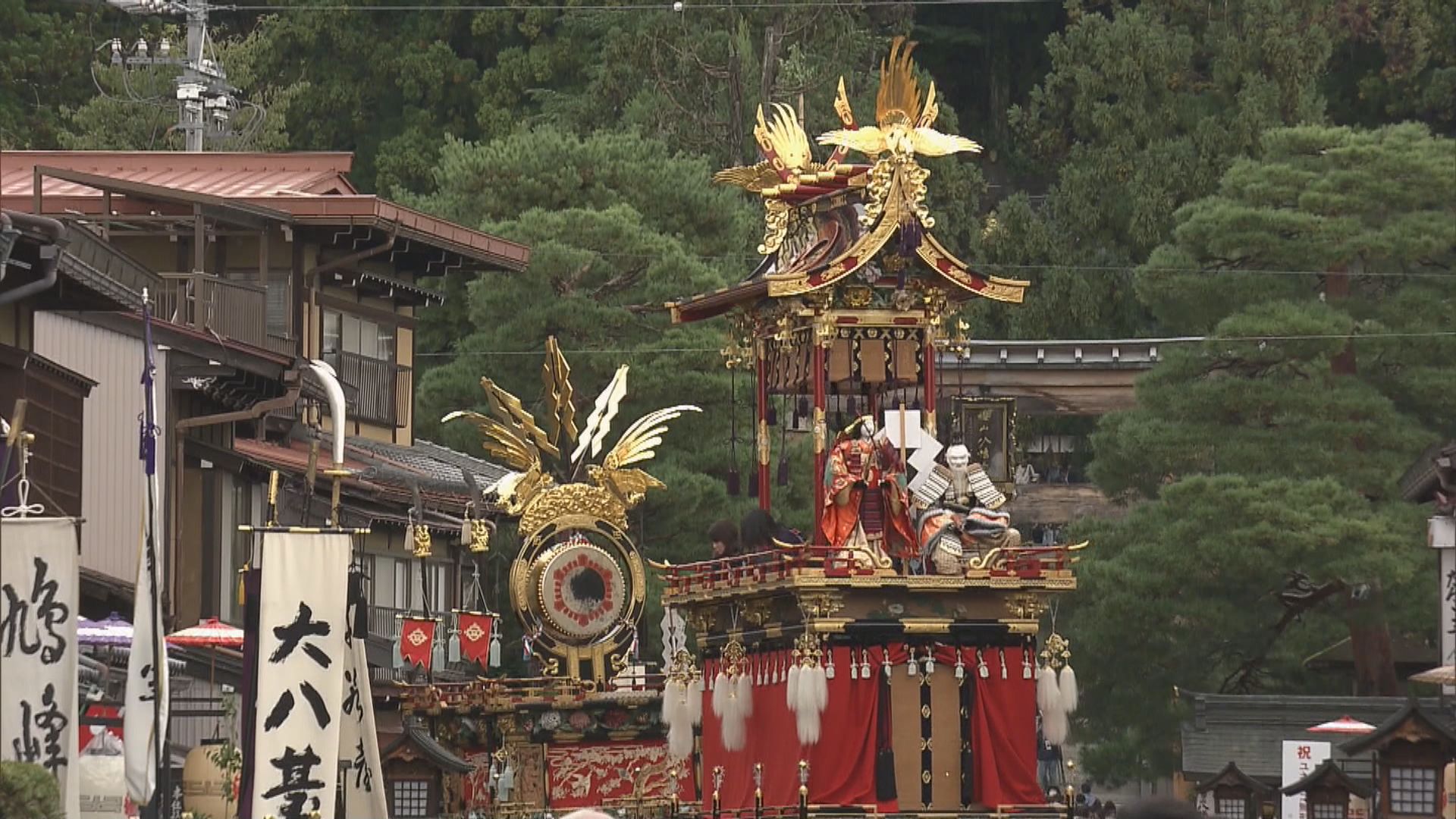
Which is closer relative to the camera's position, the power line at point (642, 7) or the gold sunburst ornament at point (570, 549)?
the gold sunburst ornament at point (570, 549)

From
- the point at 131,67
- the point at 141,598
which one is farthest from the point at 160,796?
the point at 131,67

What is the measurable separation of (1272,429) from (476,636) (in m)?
15.2

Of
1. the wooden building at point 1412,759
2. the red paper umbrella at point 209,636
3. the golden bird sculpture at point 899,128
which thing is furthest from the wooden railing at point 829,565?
the wooden building at point 1412,759

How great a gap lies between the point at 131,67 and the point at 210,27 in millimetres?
6409

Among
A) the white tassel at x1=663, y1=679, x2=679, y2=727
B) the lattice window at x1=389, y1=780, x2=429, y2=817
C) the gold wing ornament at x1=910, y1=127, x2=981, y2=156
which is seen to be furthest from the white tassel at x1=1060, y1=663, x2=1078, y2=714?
the lattice window at x1=389, y1=780, x2=429, y2=817

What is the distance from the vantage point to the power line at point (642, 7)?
68.6 meters

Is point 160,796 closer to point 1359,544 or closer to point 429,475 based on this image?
point 429,475

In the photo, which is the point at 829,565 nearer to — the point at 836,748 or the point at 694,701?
the point at 836,748

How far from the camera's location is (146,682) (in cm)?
2442

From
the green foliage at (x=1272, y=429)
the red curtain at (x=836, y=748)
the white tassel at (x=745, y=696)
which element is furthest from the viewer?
the green foliage at (x=1272, y=429)

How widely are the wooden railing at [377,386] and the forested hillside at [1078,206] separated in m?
2.95

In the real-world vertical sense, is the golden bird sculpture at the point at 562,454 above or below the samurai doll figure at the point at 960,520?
above

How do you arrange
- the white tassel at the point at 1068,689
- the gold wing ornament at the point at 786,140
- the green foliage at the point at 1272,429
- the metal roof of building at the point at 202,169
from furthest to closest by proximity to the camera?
the metal roof of building at the point at 202,169 → the green foliage at the point at 1272,429 → the gold wing ornament at the point at 786,140 → the white tassel at the point at 1068,689

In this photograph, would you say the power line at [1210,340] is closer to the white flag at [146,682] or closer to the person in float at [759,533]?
the person in float at [759,533]
